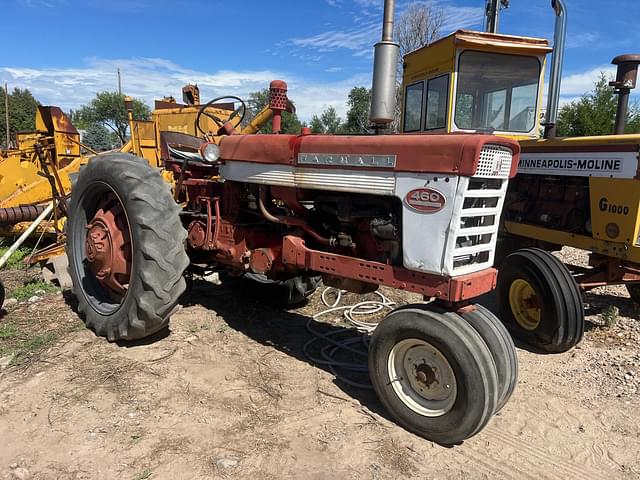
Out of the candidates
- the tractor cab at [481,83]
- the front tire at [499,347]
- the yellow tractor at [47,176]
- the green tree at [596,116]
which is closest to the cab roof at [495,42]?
the tractor cab at [481,83]

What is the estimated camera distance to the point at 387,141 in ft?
9.23

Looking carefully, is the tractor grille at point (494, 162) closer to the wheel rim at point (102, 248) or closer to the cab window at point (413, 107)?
the wheel rim at point (102, 248)

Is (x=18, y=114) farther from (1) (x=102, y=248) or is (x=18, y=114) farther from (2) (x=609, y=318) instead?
(2) (x=609, y=318)

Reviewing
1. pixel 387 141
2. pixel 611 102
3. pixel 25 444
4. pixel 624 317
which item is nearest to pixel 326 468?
pixel 25 444

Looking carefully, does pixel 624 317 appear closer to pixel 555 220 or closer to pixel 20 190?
pixel 555 220

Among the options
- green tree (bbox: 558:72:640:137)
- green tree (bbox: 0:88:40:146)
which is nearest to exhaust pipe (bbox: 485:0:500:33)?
green tree (bbox: 558:72:640:137)

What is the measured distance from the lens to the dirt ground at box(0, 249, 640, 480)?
8.09 ft

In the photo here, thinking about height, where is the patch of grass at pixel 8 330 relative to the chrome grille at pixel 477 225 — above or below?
below

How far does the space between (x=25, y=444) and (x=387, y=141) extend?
2483 millimetres

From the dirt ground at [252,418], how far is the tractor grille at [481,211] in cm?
99

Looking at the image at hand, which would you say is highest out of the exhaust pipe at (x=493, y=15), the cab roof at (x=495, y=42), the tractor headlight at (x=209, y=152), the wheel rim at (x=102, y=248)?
the exhaust pipe at (x=493, y=15)

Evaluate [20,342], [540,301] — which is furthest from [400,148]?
[20,342]

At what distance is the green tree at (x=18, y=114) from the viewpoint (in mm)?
41406

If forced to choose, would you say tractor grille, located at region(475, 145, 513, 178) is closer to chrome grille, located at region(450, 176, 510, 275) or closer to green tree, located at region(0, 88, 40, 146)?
chrome grille, located at region(450, 176, 510, 275)
